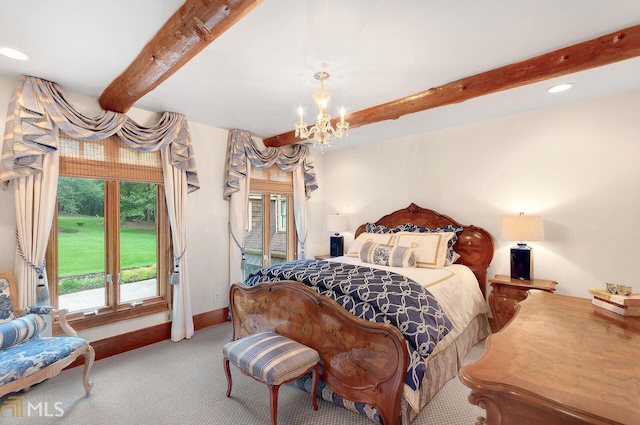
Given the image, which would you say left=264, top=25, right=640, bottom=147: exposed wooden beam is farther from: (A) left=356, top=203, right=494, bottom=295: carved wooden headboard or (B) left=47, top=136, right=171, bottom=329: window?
(B) left=47, top=136, right=171, bottom=329: window

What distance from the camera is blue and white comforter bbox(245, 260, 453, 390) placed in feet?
5.88

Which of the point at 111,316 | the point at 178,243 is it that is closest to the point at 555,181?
the point at 178,243

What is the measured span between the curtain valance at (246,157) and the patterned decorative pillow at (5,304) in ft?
6.98

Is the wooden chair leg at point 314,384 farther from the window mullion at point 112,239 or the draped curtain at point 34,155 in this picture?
the draped curtain at point 34,155

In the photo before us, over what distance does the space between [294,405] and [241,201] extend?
8.28ft

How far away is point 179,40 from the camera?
66.7 inches

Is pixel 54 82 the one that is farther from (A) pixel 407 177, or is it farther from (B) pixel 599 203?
(B) pixel 599 203

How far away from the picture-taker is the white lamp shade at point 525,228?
288 cm

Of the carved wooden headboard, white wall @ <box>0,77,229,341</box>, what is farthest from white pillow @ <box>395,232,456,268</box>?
white wall @ <box>0,77,229,341</box>

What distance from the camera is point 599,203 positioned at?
2836mm

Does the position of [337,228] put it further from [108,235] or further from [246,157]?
[108,235]

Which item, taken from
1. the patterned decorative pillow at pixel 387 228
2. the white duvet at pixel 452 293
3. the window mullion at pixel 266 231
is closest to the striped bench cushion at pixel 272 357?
the white duvet at pixel 452 293

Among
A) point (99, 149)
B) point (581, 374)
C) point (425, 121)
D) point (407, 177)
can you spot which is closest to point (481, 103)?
point (425, 121)

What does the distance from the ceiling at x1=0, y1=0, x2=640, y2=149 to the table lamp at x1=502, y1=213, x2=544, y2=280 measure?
3.94 ft
